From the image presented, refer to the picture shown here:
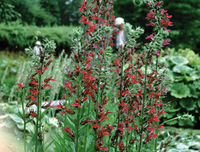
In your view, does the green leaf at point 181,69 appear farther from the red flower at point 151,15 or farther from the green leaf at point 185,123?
the red flower at point 151,15

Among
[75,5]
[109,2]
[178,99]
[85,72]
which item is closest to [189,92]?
[178,99]

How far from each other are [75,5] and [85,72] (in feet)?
94.5

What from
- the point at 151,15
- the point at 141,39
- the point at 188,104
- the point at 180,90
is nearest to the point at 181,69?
the point at 180,90

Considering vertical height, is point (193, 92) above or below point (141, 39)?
below

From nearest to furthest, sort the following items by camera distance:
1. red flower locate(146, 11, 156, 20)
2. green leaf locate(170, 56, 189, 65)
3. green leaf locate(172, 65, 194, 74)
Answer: red flower locate(146, 11, 156, 20) < green leaf locate(172, 65, 194, 74) < green leaf locate(170, 56, 189, 65)

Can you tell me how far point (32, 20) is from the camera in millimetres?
19688

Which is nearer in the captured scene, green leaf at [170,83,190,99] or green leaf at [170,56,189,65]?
green leaf at [170,83,190,99]

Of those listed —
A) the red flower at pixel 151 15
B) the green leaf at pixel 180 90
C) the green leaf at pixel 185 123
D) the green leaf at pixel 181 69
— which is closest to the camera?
the red flower at pixel 151 15

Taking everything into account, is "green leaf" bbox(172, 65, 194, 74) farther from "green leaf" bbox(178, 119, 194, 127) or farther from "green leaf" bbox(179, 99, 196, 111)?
"green leaf" bbox(178, 119, 194, 127)

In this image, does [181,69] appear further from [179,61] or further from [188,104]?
[188,104]

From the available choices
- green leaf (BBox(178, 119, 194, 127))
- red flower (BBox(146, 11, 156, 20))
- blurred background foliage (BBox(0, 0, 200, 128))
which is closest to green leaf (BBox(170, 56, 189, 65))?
blurred background foliage (BBox(0, 0, 200, 128))

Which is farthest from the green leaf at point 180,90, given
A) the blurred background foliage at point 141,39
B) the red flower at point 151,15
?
the red flower at point 151,15

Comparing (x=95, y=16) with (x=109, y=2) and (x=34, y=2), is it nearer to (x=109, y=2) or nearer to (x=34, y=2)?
(x=109, y=2)

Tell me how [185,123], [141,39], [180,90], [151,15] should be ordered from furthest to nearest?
1. [141,39]
2. [180,90]
3. [185,123]
4. [151,15]
